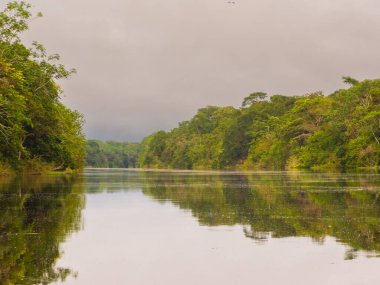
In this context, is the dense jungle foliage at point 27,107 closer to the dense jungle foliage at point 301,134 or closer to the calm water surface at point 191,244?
the calm water surface at point 191,244

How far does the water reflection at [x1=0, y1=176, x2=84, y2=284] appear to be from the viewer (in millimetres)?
8953

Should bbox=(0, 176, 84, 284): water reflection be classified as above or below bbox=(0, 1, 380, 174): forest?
below

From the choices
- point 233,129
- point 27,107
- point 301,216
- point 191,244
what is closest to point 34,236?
point 191,244

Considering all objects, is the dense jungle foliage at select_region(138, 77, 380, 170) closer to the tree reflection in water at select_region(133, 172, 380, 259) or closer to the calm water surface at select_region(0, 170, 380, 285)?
the tree reflection in water at select_region(133, 172, 380, 259)

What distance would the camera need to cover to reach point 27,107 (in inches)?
1820

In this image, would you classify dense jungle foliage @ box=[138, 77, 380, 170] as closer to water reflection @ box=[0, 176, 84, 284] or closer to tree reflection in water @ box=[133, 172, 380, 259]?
tree reflection in water @ box=[133, 172, 380, 259]

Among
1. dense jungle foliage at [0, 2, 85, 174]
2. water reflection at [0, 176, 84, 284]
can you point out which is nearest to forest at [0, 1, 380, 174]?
dense jungle foliage at [0, 2, 85, 174]

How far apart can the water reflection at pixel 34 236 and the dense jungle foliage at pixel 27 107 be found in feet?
35.7

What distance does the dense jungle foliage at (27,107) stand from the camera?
1260 inches

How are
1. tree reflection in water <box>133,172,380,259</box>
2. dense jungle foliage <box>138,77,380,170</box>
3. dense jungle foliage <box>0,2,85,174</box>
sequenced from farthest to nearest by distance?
dense jungle foliage <box>138,77,380,170</box> < dense jungle foliage <box>0,2,85,174</box> < tree reflection in water <box>133,172,380,259</box>

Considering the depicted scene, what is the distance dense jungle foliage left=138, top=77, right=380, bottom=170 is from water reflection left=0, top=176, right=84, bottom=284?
7166 centimetres

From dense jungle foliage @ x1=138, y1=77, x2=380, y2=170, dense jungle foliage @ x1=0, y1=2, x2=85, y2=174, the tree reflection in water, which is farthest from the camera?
dense jungle foliage @ x1=138, y1=77, x2=380, y2=170

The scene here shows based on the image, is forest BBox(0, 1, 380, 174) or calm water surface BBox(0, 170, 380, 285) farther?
forest BBox(0, 1, 380, 174)

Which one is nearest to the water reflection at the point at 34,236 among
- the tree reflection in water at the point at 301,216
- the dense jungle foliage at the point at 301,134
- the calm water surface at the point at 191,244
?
the calm water surface at the point at 191,244
